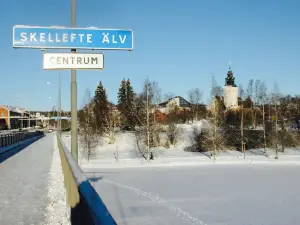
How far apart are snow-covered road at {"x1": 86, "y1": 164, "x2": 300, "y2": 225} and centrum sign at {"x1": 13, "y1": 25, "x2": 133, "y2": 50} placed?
471 cm

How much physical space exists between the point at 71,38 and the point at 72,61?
0.49 meters

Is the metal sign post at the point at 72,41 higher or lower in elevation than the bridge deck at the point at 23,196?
higher

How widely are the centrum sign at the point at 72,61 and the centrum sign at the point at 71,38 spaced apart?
0.17m

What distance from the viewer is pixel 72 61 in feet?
24.2

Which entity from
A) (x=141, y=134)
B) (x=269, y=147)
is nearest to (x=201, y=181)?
(x=141, y=134)

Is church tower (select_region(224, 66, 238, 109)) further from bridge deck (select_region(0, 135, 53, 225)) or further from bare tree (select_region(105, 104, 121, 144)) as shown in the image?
bridge deck (select_region(0, 135, 53, 225))

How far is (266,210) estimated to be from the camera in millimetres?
11258

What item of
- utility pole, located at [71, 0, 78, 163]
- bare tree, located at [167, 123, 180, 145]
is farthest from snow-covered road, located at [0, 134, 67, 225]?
bare tree, located at [167, 123, 180, 145]

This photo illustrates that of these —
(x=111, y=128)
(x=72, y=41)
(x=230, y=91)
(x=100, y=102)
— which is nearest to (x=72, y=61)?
(x=72, y=41)

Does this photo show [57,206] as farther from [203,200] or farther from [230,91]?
[230,91]

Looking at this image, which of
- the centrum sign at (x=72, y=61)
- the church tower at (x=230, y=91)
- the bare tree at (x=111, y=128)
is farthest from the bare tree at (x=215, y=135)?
the church tower at (x=230, y=91)

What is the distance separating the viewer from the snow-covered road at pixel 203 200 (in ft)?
32.9

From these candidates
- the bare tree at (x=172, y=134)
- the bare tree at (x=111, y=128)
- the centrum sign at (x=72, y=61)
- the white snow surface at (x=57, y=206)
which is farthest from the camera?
the bare tree at (x=111, y=128)

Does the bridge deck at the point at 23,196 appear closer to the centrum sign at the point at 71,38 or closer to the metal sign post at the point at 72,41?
the metal sign post at the point at 72,41
